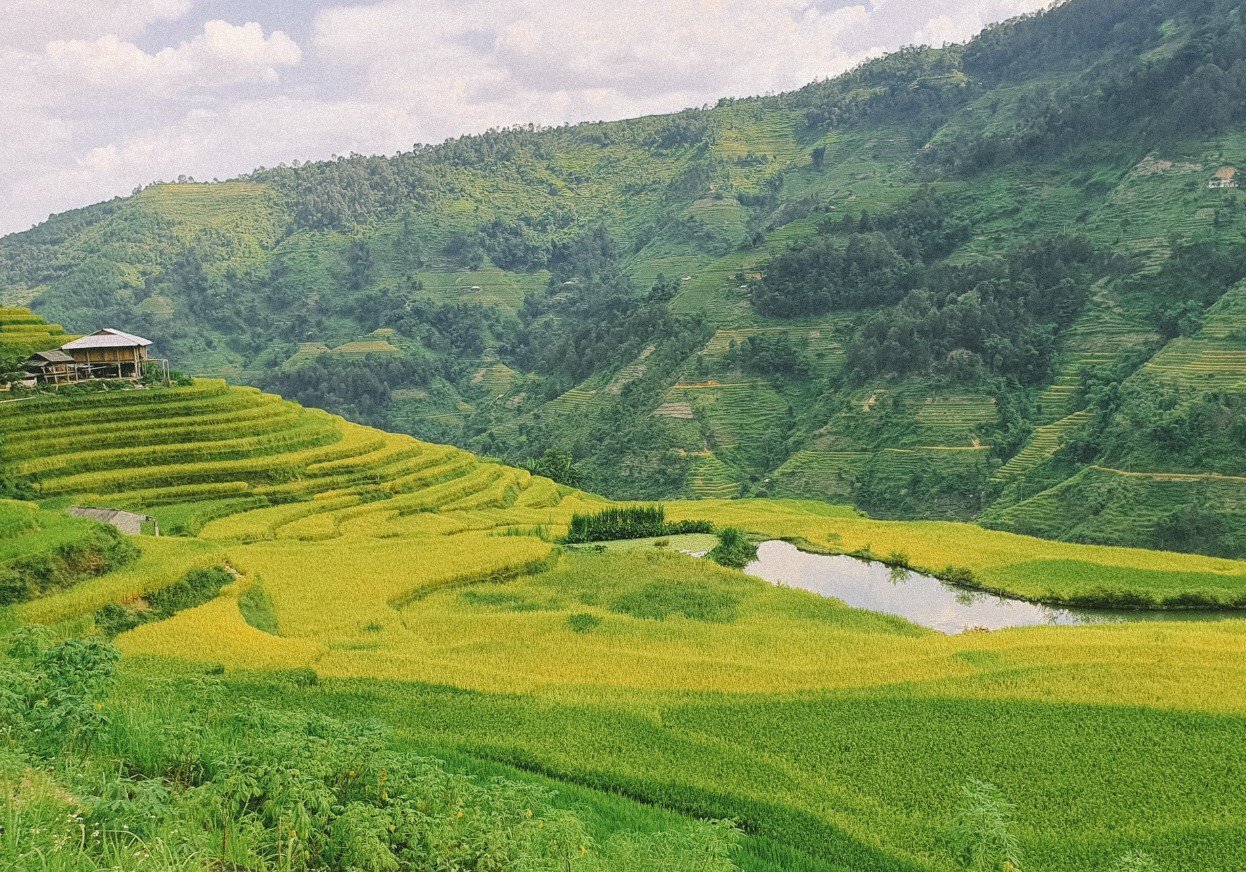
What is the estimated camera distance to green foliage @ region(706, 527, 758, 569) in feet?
95.1

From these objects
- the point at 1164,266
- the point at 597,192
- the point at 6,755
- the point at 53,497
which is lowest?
the point at 53,497

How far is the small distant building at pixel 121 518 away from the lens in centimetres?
2483

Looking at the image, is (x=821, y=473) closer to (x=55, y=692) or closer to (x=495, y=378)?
(x=55, y=692)

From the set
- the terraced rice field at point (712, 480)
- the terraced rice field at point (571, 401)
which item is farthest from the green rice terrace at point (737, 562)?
the terraced rice field at point (571, 401)

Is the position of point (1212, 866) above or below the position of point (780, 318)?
below

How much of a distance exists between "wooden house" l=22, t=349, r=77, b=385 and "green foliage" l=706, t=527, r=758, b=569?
22956mm

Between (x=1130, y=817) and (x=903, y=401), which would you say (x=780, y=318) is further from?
(x=1130, y=817)

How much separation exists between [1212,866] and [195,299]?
426 ft

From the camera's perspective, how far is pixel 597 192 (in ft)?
506

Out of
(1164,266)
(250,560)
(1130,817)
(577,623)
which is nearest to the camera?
(1130,817)

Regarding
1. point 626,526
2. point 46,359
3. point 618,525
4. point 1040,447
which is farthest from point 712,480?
point 46,359

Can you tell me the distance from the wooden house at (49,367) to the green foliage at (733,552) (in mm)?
22956

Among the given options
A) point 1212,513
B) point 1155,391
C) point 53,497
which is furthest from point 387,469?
point 1155,391

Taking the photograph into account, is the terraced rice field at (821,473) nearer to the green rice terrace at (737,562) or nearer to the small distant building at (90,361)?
the green rice terrace at (737,562)
